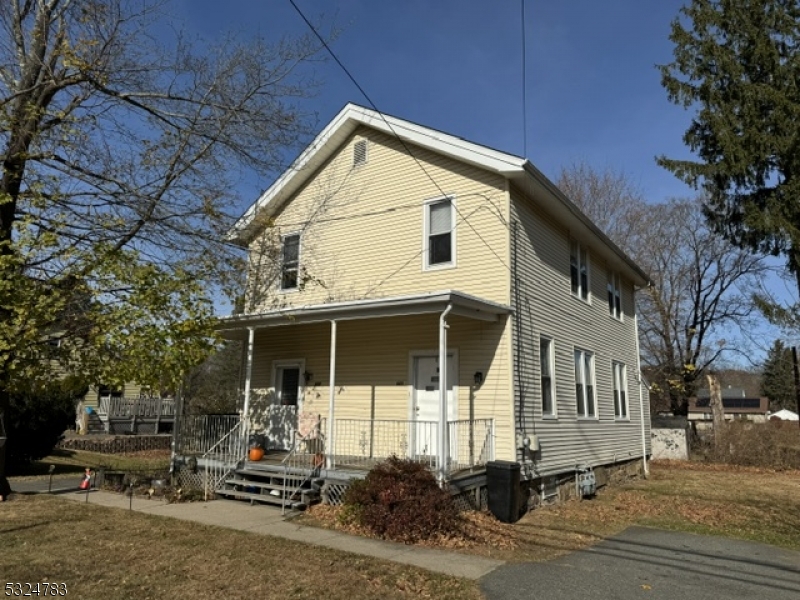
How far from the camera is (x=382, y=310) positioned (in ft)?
33.6

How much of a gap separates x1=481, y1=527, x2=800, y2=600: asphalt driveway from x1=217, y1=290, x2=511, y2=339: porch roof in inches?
164

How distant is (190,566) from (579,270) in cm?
1158

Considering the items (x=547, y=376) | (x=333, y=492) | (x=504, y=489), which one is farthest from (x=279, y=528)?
(x=547, y=376)

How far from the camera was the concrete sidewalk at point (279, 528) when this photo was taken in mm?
6893

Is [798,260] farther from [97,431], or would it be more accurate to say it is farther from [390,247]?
[97,431]

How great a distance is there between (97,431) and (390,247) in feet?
64.9

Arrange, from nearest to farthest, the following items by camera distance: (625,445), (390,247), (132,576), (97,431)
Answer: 1. (132,576)
2. (390,247)
3. (625,445)
4. (97,431)

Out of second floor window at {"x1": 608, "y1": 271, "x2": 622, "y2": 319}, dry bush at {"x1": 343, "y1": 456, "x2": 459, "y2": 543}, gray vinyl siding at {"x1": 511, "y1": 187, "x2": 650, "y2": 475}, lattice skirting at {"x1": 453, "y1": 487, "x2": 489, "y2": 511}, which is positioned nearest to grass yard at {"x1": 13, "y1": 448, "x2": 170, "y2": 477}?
dry bush at {"x1": 343, "y1": 456, "x2": 459, "y2": 543}

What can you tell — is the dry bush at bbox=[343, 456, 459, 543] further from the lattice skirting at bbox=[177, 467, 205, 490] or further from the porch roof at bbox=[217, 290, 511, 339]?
the lattice skirting at bbox=[177, 467, 205, 490]

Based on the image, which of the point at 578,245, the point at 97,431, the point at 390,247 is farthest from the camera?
the point at 97,431

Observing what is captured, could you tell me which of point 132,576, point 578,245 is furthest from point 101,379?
point 578,245

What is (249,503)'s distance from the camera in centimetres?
1037

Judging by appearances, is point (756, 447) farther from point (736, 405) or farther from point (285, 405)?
point (736, 405)

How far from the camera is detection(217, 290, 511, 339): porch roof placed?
9664mm
